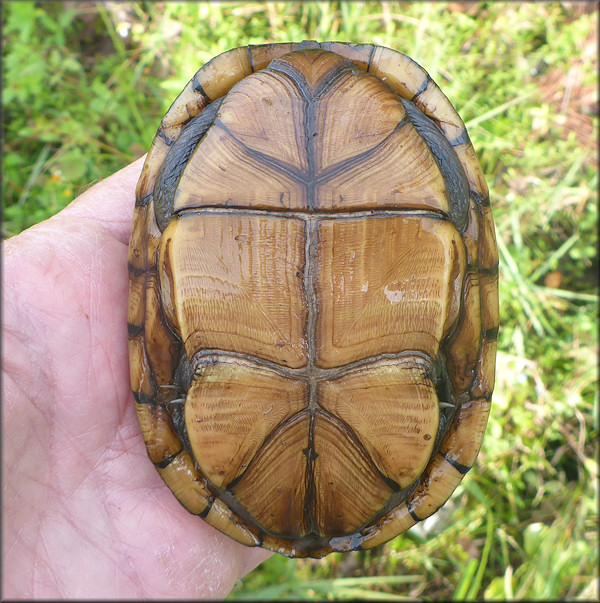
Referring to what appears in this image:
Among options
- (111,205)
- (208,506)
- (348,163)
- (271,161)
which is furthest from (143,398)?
(348,163)

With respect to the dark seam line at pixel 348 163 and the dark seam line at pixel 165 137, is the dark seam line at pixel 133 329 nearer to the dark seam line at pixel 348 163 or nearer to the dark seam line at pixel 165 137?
the dark seam line at pixel 165 137

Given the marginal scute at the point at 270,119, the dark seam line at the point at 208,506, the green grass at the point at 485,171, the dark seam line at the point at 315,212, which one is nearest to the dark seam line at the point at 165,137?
the marginal scute at the point at 270,119

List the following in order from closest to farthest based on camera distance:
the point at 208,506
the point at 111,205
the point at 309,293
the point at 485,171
→ the point at 309,293, the point at 208,506, the point at 111,205, the point at 485,171

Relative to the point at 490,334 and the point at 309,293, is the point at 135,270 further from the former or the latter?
the point at 490,334

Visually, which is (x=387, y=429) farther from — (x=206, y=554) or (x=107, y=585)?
(x=107, y=585)

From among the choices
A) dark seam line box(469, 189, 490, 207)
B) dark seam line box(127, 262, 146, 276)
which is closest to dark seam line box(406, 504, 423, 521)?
dark seam line box(469, 189, 490, 207)

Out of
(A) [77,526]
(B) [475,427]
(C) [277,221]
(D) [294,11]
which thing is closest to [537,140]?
(D) [294,11]
